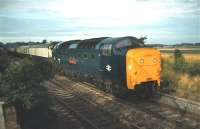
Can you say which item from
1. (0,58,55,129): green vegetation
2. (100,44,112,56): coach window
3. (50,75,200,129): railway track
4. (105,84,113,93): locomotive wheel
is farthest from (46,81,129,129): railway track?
(100,44,112,56): coach window

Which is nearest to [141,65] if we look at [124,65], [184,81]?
[124,65]

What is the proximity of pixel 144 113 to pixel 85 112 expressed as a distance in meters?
2.80

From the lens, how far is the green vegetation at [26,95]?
14.6 m

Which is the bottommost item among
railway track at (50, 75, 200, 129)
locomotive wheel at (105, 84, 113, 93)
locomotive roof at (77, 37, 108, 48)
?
railway track at (50, 75, 200, 129)

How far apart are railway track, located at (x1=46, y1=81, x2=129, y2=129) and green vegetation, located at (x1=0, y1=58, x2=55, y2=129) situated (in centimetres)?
139

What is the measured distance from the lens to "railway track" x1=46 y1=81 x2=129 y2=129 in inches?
526

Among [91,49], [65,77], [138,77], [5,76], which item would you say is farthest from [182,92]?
[65,77]

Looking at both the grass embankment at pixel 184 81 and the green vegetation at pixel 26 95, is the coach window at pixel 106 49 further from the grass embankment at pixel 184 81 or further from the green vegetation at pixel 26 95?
the grass embankment at pixel 184 81

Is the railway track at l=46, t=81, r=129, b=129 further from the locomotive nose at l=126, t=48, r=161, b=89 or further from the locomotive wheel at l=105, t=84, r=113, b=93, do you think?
the locomotive nose at l=126, t=48, r=161, b=89

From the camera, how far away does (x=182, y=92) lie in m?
18.2

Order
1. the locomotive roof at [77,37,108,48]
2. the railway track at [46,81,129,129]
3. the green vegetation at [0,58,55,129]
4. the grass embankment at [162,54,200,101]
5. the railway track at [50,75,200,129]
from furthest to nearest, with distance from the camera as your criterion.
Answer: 1. the locomotive roof at [77,37,108,48]
2. the grass embankment at [162,54,200,101]
3. the green vegetation at [0,58,55,129]
4. the railway track at [46,81,129,129]
5. the railway track at [50,75,200,129]

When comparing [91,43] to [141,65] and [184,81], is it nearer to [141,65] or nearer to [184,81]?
[141,65]

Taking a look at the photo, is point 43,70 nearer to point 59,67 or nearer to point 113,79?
point 113,79

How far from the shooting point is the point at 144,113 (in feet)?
49.1
